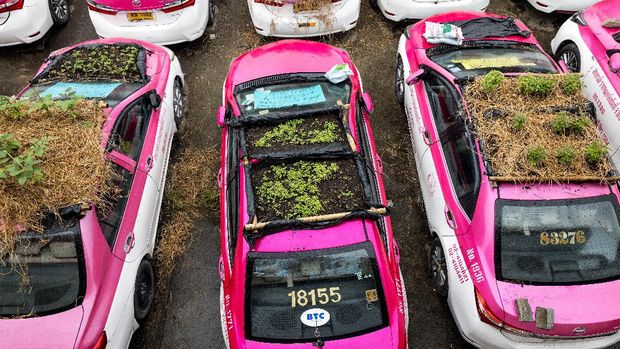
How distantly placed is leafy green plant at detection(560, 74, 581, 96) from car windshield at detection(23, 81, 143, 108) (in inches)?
186

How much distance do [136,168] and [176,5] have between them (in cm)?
277

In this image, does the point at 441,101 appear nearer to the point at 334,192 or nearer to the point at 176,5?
the point at 334,192

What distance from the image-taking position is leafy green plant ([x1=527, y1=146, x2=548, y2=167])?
174 inches

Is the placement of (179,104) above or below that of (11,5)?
below

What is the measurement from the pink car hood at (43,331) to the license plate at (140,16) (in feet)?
14.1

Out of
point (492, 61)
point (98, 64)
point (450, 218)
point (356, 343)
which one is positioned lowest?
point (356, 343)

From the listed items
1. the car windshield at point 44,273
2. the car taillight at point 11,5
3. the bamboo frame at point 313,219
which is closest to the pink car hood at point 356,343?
the bamboo frame at point 313,219

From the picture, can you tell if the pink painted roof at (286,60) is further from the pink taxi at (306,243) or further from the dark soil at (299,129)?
the dark soil at (299,129)

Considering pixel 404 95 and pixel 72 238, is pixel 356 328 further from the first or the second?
pixel 404 95

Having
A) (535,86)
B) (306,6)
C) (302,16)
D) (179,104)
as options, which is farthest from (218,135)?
(535,86)

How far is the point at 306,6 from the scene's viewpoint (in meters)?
6.74

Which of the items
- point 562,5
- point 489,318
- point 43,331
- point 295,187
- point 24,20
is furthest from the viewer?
point 562,5

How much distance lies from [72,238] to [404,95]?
174 inches

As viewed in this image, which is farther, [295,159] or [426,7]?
[426,7]
